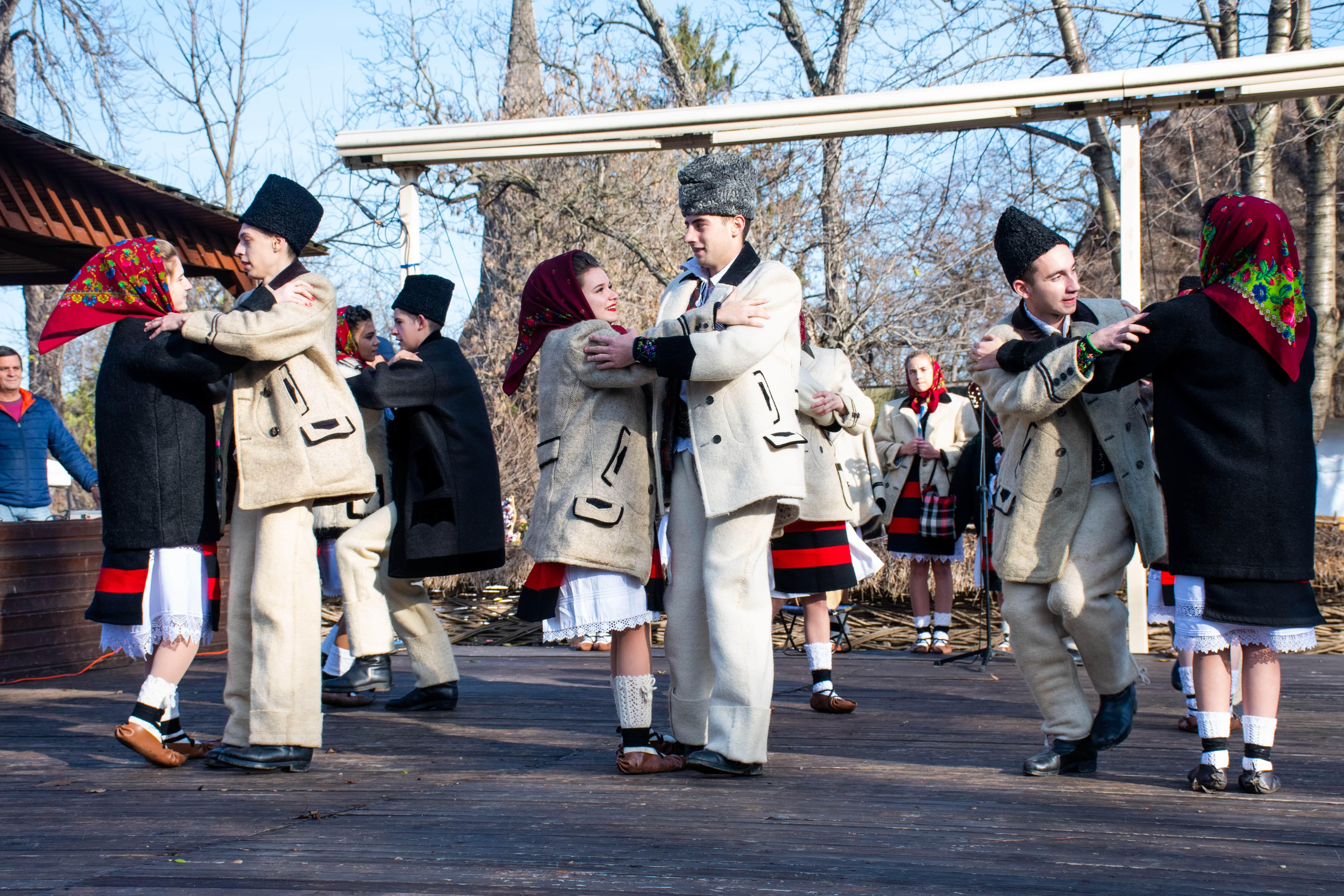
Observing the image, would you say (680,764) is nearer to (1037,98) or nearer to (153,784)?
(153,784)

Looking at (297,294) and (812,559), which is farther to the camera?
(812,559)

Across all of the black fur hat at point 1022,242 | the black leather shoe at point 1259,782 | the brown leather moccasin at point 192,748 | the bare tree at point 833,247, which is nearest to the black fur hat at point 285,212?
the brown leather moccasin at point 192,748

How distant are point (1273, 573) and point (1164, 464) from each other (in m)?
0.43

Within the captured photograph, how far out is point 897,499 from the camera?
7879mm

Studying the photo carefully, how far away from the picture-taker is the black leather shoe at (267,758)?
13.2 feet

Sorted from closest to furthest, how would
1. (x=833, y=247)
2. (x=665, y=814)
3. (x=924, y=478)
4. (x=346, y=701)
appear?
(x=665, y=814) < (x=346, y=701) < (x=924, y=478) < (x=833, y=247)

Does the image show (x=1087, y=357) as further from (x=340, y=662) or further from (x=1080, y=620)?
(x=340, y=662)

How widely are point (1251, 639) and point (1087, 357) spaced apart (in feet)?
3.08

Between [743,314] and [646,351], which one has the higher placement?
[743,314]

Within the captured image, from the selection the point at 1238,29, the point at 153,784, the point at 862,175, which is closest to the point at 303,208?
the point at 153,784

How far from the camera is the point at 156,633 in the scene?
4289mm

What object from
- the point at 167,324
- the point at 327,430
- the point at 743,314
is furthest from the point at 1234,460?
the point at 167,324

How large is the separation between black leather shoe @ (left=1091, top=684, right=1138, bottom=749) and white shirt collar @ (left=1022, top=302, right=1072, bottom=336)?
3.72 feet

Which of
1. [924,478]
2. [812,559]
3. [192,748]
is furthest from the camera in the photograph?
[924,478]
